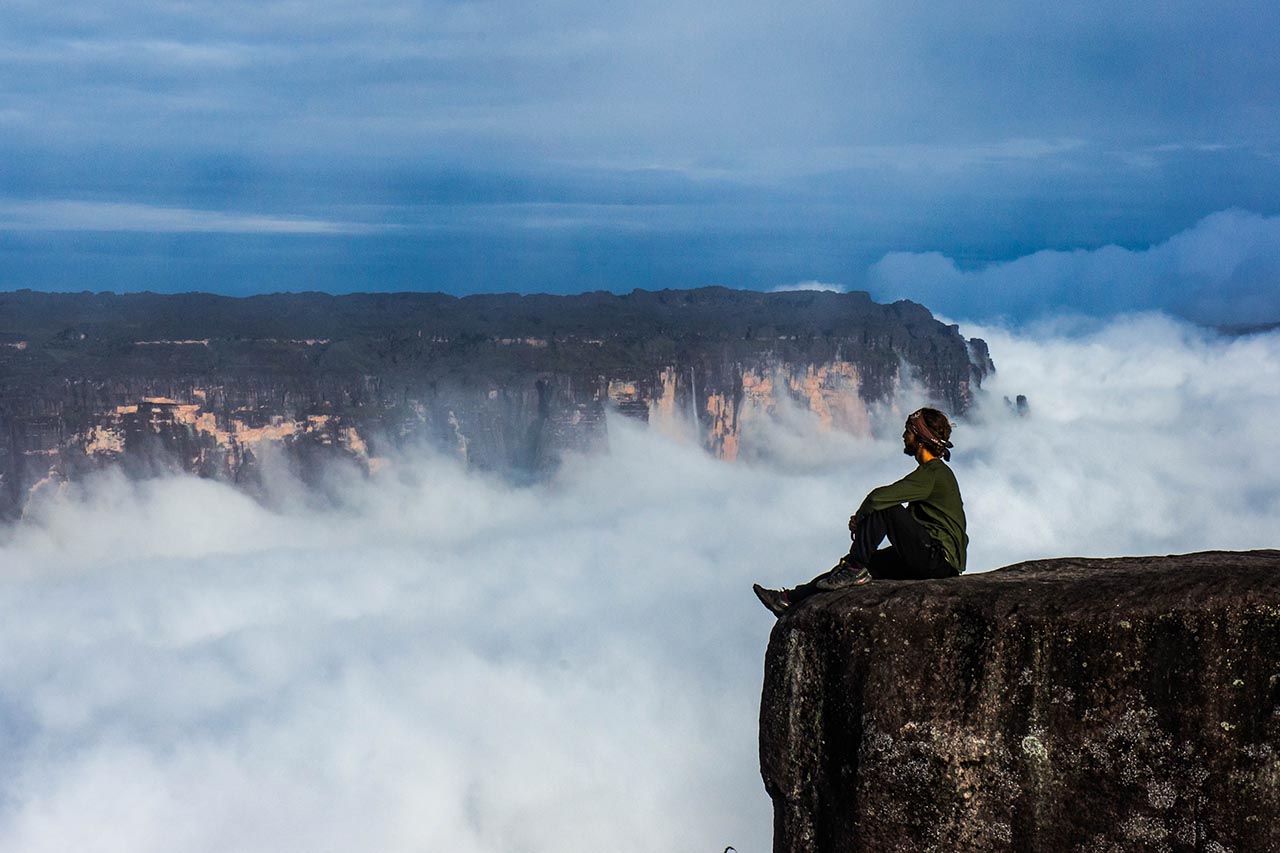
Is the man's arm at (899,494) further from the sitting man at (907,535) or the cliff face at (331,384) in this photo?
the cliff face at (331,384)

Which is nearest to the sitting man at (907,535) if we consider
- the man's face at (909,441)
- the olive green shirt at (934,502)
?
the olive green shirt at (934,502)

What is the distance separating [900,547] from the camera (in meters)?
12.0

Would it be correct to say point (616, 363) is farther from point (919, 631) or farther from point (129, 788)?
point (919, 631)

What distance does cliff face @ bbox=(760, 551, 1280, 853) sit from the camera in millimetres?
9695

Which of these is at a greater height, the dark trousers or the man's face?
the man's face

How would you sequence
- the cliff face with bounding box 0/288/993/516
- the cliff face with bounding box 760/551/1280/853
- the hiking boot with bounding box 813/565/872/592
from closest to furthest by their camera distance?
the cliff face with bounding box 760/551/1280/853
the hiking boot with bounding box 813/565/872/592
the cliff face with bounding box 0/288/993/516

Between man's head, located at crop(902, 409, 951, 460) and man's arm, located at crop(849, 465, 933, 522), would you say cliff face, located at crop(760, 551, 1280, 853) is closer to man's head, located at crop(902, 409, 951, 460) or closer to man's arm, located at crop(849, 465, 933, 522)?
man's arm, located at crop(849, 465, 933, 522)

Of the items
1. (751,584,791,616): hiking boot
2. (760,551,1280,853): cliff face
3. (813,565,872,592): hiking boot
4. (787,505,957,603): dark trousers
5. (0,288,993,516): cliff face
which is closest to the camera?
(760,551,1280,853): cliff face

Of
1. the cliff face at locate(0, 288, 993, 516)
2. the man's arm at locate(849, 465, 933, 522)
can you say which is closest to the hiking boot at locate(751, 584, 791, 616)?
the man's arm at locate(849, 465, 933, 522)

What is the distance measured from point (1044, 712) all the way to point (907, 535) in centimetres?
226

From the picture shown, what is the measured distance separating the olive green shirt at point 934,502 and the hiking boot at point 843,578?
54 cm

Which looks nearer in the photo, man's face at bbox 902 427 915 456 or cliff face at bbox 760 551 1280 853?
cliff face at bbox 760 551 1280 853

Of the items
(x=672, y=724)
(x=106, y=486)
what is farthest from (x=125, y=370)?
(x=672, y=724)

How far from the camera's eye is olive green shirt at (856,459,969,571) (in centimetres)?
1199
